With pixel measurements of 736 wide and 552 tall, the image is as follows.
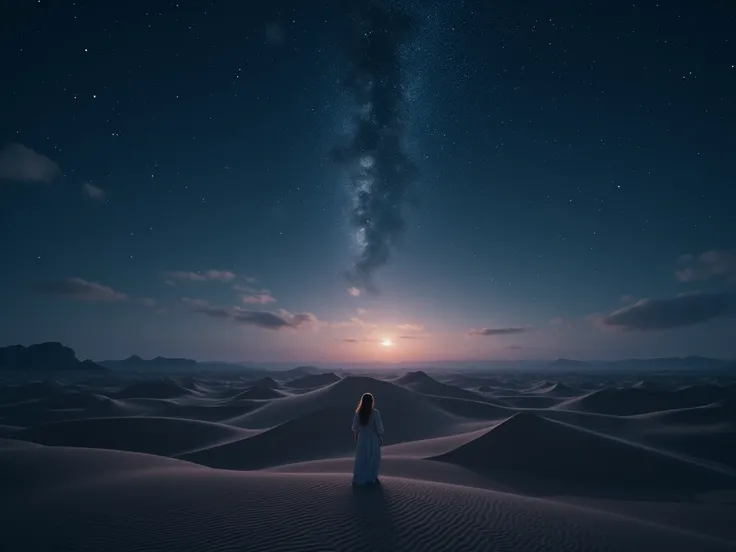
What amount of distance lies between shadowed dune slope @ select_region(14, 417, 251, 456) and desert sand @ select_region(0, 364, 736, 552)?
11 centimetres

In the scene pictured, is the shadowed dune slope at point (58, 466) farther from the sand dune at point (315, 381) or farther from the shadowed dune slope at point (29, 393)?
the sand dune at point (315, 381)

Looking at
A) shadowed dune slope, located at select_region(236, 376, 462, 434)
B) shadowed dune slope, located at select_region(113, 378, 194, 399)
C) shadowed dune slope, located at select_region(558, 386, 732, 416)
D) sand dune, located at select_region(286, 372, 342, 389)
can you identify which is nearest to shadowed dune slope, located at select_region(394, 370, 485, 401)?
shadowed dune slope, located at select_region(558, 386, 732, 416)

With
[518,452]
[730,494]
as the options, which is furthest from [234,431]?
[730,494]

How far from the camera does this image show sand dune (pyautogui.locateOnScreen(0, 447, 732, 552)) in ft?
19.8

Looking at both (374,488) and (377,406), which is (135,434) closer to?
(377,406)

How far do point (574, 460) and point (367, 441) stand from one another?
1126 centimetres

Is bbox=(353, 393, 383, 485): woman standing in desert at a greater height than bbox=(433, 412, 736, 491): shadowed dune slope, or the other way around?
bbox=(353, 393, 383, 485): woman standing in desert

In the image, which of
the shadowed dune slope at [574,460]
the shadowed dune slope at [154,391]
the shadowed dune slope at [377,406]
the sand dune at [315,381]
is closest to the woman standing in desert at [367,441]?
the shadowed dune slope at [574,460]

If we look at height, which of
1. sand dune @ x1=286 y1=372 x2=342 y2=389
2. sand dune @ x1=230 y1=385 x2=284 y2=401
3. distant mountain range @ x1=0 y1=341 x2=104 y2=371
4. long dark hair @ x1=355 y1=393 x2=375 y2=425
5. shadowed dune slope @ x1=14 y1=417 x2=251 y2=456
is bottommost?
shadowed dune slope @ x1=14 y1=417 x2=251 y2=456

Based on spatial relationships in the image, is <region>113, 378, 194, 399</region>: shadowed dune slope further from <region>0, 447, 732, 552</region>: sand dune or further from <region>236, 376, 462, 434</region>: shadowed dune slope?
<region>0, 447, 732, 552</region>: sand dune

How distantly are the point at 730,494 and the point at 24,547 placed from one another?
1757 cm

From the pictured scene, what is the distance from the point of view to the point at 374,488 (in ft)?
27.4

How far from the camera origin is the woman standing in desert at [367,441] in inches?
324

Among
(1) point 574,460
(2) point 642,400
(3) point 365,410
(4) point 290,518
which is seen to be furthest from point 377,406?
(2) point 642,400
